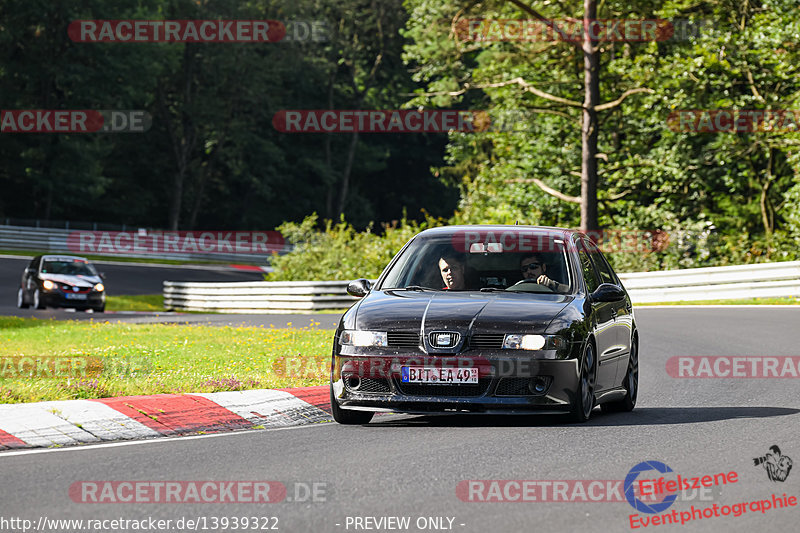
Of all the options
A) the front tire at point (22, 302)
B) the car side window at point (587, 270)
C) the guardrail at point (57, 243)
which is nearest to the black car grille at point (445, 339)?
the car side window at point (587, 270)

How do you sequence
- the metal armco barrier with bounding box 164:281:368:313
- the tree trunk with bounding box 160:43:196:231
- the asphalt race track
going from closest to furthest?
the asphalt race track
the metal armco barrier with bounding box 164:281:368:313
the tree trunk with bounding box 160:43:196:231

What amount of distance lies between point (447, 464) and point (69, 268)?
28754mm

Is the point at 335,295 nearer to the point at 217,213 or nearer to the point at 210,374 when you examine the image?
the point at 210,374

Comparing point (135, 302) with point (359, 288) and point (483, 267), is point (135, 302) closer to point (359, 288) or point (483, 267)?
point (359, 288)

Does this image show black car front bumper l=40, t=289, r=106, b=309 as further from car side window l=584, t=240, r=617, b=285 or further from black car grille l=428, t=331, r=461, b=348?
black car grille l=428, t=331, r=461, b=348

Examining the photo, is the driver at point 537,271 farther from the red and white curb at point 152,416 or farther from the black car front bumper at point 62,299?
the black car front bumper at point 62,299

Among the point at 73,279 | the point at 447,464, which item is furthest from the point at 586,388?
the point at 73,279

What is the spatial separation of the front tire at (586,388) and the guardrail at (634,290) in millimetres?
17906

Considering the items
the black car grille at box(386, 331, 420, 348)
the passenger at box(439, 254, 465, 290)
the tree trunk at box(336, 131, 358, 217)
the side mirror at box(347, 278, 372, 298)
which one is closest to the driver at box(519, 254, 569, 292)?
the passenger at box(439, 254, 465, 290)

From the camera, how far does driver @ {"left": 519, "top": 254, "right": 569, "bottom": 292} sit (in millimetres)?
11047

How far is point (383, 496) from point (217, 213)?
79.0m

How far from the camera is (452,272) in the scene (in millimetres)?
11211

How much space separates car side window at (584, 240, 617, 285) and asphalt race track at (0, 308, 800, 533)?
4.08ft

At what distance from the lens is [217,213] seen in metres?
84.9
